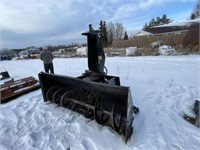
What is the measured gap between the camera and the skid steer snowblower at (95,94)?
A: 2580 millimetres

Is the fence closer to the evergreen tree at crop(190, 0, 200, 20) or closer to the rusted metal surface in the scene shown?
the rusted metal surface

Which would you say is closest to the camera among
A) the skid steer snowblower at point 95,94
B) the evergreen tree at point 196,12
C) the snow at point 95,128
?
the snow at point 95,128

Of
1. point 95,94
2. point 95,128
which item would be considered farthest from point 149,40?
point 95,128

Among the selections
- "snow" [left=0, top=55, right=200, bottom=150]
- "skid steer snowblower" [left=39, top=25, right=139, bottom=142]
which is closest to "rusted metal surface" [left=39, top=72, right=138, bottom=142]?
"skid steer snowblower" [left=39, top=25, right=139, bottom=142]

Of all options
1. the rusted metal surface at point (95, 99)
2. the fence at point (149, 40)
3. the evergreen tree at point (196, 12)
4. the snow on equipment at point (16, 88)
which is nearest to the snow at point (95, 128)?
the rusted metal surface at point (95, 99)

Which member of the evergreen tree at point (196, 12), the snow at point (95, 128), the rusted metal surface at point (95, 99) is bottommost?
the snow at point (95, 128)

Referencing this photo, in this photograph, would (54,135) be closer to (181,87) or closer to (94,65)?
(94,65)

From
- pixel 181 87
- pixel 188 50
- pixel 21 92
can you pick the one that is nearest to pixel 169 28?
pixel 188 50

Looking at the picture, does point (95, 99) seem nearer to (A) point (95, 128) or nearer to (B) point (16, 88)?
(A) point (95, 128)

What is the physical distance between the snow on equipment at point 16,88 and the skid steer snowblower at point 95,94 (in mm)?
1493

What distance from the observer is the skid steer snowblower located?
2.58m

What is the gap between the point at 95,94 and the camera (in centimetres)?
319

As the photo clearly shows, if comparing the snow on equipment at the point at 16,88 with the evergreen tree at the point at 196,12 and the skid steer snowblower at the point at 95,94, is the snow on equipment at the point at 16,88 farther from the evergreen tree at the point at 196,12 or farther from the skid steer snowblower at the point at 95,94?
the evergreen tree at the point at 196,12

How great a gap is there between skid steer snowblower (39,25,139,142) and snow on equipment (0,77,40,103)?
1493 millimetres
